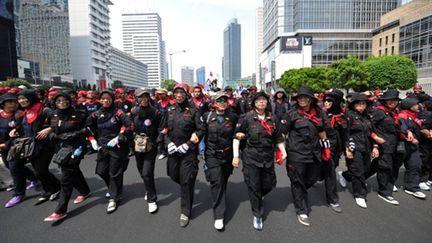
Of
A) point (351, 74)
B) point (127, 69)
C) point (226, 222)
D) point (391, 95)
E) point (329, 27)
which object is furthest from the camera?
point (127, 69)

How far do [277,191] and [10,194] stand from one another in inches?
200

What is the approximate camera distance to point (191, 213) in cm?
377

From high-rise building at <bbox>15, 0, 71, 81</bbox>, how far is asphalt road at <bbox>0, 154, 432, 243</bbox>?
84795mm

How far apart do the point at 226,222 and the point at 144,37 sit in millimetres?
118558

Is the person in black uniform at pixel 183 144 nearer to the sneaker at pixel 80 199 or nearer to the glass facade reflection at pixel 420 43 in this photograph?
the sneaker at pixel 80 199

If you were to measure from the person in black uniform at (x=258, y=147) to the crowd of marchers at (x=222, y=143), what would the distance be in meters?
0.01

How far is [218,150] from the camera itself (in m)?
3.40

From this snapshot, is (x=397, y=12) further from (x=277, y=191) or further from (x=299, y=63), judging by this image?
(x=277, y=191)

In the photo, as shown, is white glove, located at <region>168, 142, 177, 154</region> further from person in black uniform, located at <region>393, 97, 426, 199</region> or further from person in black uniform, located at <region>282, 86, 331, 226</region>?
person in black uniform, located at <region>393, 97, 426, 199</region>

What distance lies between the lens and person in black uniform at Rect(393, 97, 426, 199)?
13.9 feet

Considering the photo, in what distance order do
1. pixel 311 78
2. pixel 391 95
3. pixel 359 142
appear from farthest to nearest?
pixel 311 78 < pixel 391 95 < pixel 359 142

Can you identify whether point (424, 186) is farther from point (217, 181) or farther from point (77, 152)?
point (77, 152)

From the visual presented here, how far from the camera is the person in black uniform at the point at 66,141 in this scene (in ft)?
11.9

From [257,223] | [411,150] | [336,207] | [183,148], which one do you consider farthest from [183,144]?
[411,150]
